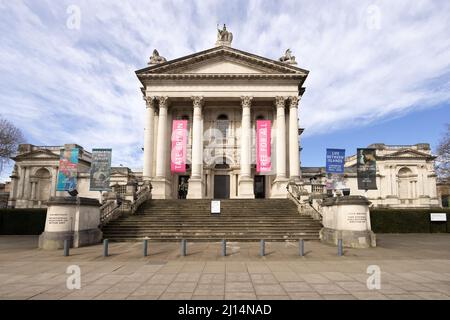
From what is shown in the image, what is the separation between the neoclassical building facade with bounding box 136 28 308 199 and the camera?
29.1 m

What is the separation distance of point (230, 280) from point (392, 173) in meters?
43.4

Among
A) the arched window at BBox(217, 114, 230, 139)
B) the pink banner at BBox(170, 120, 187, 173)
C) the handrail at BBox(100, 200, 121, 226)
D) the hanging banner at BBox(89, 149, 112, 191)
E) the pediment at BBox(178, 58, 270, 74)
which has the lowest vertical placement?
the handrail at BBox(100, 200, 121, 226)

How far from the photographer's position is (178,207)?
22.3 m

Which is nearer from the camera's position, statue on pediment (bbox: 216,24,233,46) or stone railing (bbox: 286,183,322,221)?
stone railing (bbox: 286,183,322,221)

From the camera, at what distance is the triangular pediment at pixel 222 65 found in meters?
30.0

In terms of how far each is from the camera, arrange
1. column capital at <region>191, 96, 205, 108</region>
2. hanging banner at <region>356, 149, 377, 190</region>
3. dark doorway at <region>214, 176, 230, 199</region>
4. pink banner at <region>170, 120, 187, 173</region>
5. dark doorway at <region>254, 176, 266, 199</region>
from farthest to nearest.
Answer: dark doorway at <region>254, 176, 266, 199</region>, dark doorway at <region>214, 176, 230, 199</region>, column capital at <region>191, 96, 205, 108</region>, pink banner at <region>170, 120, 187, 173</region>, hanging banner at <region>356, 149, 377, 190</region>

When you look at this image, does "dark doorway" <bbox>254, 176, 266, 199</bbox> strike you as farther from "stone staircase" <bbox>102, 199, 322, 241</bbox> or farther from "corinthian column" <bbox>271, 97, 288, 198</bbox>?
"stone staircase" <bbox>102, 199, 322, 241</bbox>

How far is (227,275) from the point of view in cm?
791

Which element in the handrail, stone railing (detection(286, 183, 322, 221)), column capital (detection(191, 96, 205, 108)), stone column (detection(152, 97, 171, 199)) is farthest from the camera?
column capital (detection(191, 96, 205, 108))

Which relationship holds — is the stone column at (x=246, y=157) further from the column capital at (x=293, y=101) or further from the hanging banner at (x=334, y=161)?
the hanging banner at (x=334, y=161)

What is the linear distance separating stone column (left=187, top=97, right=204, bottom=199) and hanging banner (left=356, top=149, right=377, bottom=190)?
15.2m

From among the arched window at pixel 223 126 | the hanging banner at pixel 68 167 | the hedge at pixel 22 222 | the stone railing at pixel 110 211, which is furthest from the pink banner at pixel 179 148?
the hedge at pixel 22 222

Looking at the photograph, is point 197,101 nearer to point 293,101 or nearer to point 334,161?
point 293,101

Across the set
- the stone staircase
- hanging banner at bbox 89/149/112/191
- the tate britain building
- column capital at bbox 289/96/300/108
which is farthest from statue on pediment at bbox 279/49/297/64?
hanging banner at bbox 89/149/112/191
